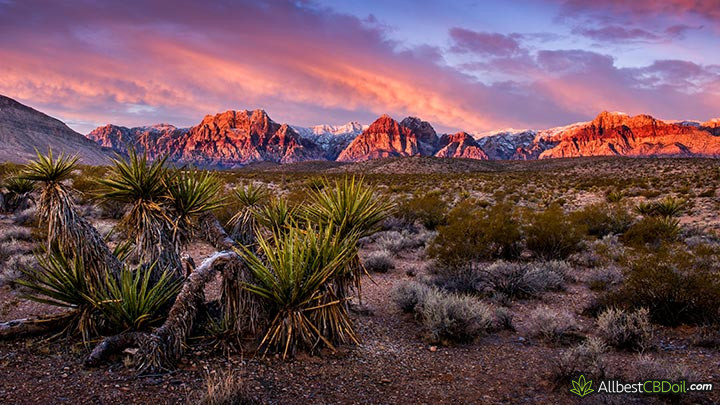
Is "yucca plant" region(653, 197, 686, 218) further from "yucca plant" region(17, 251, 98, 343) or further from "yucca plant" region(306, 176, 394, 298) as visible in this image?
"yucca plant" region(17, 251, 98, 343)

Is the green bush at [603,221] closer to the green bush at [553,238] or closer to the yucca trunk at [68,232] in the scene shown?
the green bush at [553,238]

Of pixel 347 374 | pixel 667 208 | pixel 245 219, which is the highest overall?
pixel 245 219

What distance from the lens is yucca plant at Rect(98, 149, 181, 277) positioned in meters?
5.55

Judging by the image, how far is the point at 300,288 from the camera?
16.8ft

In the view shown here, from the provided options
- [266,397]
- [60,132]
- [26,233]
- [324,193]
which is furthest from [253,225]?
[60,132]

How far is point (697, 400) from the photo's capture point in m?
4.18

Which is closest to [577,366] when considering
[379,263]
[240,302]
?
[240,302]

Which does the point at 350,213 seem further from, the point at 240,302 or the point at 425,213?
the point at 425,213

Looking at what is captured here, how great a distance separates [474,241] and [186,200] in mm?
7198

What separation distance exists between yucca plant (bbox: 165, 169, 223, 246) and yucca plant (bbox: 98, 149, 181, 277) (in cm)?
12

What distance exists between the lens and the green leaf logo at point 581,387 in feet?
14.6

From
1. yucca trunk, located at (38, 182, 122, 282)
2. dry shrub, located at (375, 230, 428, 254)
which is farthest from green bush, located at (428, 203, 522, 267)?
yucca trunk, located at (38, 182, 122, 282)

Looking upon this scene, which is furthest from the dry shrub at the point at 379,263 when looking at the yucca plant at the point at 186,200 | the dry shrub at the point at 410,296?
the yucca plant at the point at 186,200

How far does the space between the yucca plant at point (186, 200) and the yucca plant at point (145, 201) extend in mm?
118
